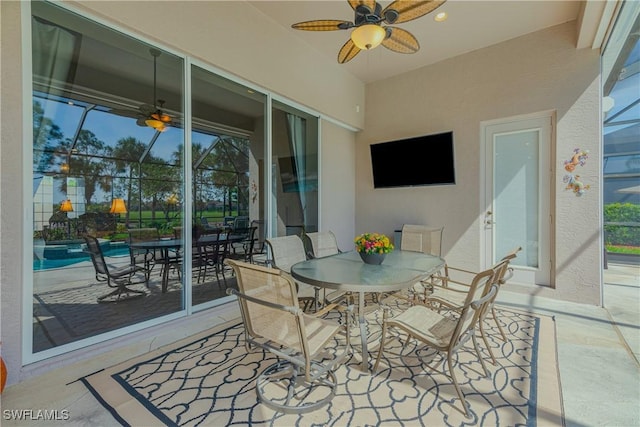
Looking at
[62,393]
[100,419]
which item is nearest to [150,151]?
[62,393]

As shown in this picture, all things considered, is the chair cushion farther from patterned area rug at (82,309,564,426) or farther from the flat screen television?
the flat screen television

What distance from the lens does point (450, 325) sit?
2188 millimetres

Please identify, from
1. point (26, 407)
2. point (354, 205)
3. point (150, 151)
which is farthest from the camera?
point (354, 205)

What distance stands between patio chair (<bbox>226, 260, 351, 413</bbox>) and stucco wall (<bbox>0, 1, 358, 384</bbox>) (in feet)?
5.05

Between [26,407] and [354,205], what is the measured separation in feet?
17.0

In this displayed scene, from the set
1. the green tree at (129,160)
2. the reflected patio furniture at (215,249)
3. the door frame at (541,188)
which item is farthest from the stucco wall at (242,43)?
the door frame at (541,188)

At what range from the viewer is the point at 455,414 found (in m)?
1.72

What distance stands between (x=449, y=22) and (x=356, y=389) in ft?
15.0

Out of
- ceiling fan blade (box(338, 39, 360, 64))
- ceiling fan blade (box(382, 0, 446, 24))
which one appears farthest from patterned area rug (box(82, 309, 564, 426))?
ceiling fan blade (box(338, 39, 360, 64))

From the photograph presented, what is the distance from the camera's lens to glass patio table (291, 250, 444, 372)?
78.5 inches

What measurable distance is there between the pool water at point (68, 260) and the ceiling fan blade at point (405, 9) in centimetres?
343

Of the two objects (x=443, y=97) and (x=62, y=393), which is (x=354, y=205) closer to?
(x=443, y=97)

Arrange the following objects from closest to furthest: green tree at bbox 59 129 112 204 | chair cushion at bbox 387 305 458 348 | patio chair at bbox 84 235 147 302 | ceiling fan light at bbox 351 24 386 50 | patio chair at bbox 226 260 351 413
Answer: patio chair at bbox 226 260 351 413
chair cushion at bbox 387 305 458 348
ceiling fan light at bbox 351 24 386 50
green tree at bbox 59 129 112 204
patio chair at bbox 84 235 147 302

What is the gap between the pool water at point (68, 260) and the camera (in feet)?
7.36
